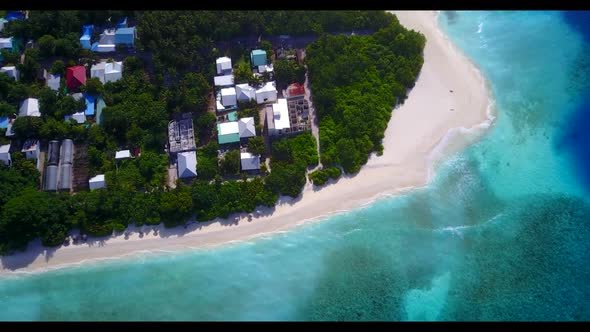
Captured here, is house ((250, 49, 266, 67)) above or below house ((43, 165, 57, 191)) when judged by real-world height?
above

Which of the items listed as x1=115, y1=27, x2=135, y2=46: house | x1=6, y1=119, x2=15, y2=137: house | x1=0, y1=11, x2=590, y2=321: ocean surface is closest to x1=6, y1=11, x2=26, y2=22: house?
x1=115, y1=27, x2=135, y2=46: house

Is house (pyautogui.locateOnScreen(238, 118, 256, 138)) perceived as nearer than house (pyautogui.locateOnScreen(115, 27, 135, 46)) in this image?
Yes

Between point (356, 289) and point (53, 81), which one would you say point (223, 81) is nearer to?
point (53, 81)

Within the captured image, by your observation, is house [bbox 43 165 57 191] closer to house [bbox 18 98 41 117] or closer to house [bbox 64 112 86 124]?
house [bbox 64 112 86 124]

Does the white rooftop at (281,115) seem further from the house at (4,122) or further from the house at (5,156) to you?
the house at (4,122)

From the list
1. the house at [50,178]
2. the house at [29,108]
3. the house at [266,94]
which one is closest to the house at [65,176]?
the house at [50,178]

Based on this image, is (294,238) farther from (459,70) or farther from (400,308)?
(459,70)
